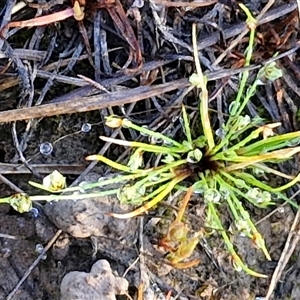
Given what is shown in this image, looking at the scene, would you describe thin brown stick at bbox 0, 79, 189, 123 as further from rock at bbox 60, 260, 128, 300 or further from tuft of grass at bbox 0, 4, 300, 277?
rock at bbox 60, 260, 128, 300

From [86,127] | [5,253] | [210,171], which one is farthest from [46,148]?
[210,171]

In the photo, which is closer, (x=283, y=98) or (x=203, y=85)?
(x=203, y=85)

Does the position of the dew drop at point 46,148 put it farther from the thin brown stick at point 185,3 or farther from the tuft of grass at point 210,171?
the thin brown stick at point 185,3

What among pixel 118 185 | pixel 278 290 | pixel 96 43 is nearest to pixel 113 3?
pixel 96 43

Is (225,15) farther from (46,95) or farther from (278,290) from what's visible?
(278,290)

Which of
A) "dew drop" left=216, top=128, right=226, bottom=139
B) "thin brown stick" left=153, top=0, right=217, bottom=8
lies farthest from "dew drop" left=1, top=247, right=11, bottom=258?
"thin brown stick" left=153, top=0, right=217, bottom=8

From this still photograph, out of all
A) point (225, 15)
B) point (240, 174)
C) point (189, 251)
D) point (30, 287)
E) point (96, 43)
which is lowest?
point (30, 287)

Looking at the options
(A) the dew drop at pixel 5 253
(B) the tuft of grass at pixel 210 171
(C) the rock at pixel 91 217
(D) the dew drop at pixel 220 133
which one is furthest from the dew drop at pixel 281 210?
(A) the dew drop at pixel 5 253
